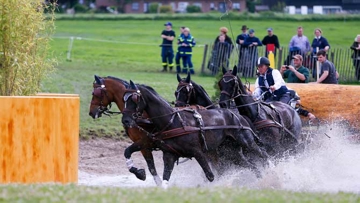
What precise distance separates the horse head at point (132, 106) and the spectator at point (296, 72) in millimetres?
6015

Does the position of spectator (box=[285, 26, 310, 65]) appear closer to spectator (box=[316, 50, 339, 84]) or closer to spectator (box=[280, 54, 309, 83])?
spectator (box=[316, 50, 339, 84])

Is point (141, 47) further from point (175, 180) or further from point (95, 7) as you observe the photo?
point (95, 7)

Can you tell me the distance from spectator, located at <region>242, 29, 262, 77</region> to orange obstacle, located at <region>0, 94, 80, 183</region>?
638 inches

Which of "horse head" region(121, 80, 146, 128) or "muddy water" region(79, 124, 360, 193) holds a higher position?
"horse head" region(121, 80, 146, 128)

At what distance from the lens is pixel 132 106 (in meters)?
12.8

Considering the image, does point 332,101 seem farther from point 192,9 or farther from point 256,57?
point 192,9

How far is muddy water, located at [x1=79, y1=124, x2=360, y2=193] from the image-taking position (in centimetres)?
1394

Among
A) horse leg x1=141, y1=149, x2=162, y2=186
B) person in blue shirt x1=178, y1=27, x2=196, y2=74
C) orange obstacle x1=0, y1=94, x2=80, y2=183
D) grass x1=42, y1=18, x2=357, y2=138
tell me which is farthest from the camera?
person in blue shirt x1=178, y1=27, x2=196, y2=74

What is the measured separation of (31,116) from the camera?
12.5 meters

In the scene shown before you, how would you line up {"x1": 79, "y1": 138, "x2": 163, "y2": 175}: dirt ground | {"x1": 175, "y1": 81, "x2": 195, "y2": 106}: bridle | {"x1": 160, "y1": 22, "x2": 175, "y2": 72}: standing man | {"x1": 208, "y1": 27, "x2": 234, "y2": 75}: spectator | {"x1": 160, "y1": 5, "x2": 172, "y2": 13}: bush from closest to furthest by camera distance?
{"x1": 175, "y1": 81, "x2": 195, "y2": 106}: bridle, {"x1": 79, "y1": 138, "x2": 163, "y2": 175}: dirt ground, {"x1": 208, "y1": 27, "x2": 234, "y2": 75}: spectator, {"x1": 160, "y1": 22, "x2": 175, "y2": 72}: standing man, {"x1": 160, "y1": 5, "x2": 172, "y2": 13}: bush

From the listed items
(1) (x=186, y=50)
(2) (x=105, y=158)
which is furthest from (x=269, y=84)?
(1) (x=186, y=50)

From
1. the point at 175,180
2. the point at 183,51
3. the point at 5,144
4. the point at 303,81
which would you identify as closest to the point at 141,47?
the point at 183,51

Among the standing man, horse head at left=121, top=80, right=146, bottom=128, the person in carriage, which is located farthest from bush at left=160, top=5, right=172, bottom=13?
horse head at left=121, top=80, right=146, bottom=128

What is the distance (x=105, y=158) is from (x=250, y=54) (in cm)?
1204
